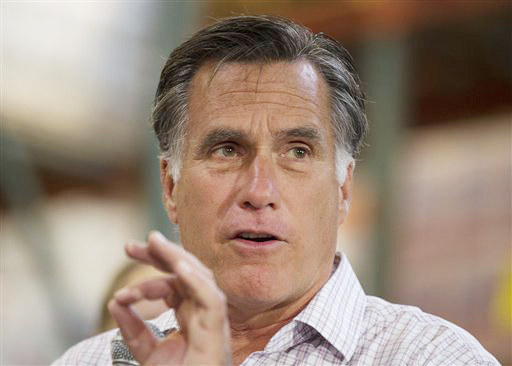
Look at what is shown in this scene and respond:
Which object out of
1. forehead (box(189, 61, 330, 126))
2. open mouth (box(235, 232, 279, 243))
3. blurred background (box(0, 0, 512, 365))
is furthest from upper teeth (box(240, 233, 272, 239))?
blurred background (box(0, 0, 512, 365))

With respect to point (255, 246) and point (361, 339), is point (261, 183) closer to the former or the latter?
point (255, 246)

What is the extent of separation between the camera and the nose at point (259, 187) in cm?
189

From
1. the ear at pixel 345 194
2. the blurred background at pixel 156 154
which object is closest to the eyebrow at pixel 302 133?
the ear at pixel 345 194

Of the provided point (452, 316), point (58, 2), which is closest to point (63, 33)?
point (58, 2)

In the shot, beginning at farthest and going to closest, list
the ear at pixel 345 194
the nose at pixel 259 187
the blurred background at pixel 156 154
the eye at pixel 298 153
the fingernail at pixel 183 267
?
the blurred background at pixel 156 154 < the ear at pixel 345 194 < the eye at pixel 298 153 < the nose at pixel 259 187 < the fingernail at pixel 183 267

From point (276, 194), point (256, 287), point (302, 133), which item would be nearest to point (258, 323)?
point (256, 287)

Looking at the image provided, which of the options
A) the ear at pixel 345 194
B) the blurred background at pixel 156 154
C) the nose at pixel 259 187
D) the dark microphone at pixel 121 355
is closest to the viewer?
the dark microphone at pixel 121 355

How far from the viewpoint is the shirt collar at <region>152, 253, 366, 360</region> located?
1.91 meters

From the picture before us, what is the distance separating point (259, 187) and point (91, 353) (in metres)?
0.61

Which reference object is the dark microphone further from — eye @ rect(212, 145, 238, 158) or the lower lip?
eye @ rect(212, 145, 238, 158)

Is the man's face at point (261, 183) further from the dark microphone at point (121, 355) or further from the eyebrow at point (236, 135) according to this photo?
the dark microphone at point (121, 355)

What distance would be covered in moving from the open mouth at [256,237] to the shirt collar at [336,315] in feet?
0.50

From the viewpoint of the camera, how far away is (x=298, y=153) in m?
2.00

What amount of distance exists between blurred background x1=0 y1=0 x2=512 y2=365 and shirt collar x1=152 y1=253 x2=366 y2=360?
2909mm
